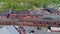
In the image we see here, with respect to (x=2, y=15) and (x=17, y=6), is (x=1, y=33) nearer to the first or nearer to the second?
(x=2, y=15)

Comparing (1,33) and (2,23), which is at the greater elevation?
(1,33)

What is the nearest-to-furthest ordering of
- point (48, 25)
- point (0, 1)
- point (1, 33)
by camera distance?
point (1, 33) < point (48, 25) < point (0, 1)

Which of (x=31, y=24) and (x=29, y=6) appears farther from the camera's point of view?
(x=29, y=6)

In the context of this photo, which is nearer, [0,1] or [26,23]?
[26,23]

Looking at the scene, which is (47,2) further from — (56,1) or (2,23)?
(2,23)

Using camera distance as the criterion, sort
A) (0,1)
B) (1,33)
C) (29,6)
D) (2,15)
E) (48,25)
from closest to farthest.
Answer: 1. (1,33)
2. (48,25)
3. (2,15)
4. (29,6)
5. (0,1)

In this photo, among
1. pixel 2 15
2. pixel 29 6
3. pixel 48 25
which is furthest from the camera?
pixel 29 6

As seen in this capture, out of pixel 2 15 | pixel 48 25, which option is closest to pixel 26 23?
pixel 48 25

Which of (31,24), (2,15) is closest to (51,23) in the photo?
(31,24)

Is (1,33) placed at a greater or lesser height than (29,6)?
greater
